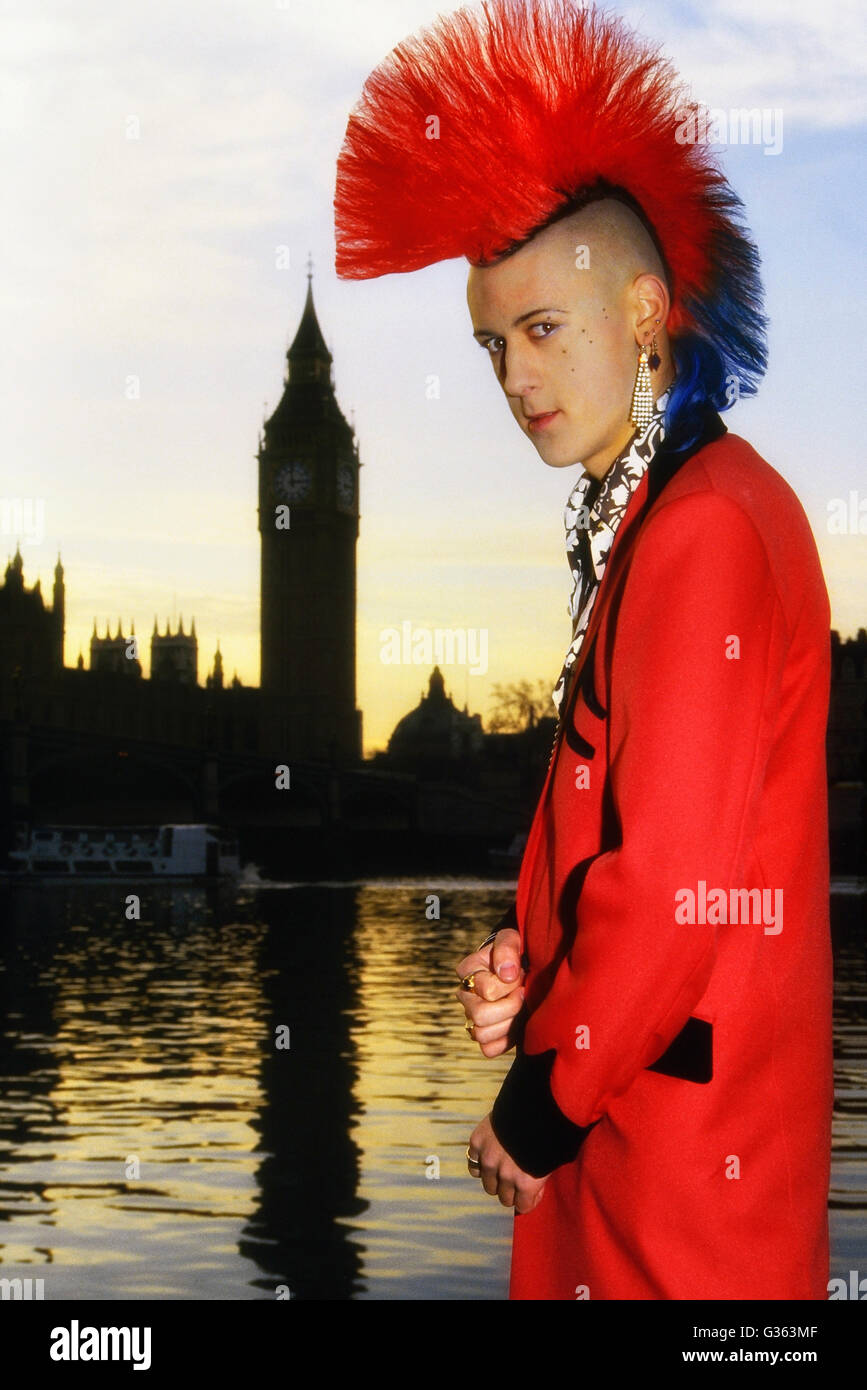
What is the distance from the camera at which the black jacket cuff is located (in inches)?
60.4

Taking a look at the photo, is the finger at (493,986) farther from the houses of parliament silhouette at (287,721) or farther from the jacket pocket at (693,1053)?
the houses of parliament silhouette at (287,721)

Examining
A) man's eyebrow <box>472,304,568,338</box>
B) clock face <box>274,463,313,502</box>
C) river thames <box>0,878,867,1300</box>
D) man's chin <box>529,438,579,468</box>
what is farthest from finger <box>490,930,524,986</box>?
clock face <box>274,463,313,502</box>

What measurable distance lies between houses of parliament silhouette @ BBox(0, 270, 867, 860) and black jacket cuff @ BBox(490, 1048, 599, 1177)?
39525 mm

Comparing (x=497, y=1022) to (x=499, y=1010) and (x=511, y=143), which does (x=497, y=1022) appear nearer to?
(x=499, y=1010)

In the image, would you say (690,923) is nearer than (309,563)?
Yes

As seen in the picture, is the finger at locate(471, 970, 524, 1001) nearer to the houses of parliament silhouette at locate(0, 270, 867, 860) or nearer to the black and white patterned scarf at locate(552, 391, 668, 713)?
the black and white patterned scarf at locate(552, 391, 668, 713)

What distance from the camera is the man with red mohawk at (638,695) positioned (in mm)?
1479

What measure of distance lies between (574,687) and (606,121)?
1.64 feet

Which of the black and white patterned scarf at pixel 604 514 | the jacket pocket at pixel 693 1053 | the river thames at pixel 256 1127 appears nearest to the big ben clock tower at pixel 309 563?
the river thames at pixel 256 1127

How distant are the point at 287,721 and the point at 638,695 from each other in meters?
89.8

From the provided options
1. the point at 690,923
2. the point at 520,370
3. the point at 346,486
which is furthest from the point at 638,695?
the point at 346,486

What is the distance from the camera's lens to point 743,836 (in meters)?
1.50

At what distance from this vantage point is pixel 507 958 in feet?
5.62
